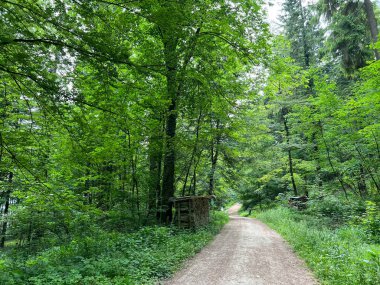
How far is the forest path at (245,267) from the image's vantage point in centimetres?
541

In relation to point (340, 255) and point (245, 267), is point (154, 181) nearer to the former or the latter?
point (245, 267)

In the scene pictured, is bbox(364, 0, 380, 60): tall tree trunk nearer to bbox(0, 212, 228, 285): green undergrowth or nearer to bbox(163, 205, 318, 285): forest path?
bbox(163, 205, 318, 285): forest path

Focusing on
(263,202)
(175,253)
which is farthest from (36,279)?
(263,202)

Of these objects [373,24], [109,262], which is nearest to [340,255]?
[109,262]

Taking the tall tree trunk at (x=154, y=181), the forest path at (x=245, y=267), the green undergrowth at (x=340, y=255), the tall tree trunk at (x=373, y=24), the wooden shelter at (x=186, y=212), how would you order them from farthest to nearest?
the tall tree trunk at (x=373, y=24)
the wooden shelter at (x=186, y=212)
the tall tree trunk at (x=154, y=181)
the forest path at (x=245, y=267)
the green undergrowth at (x=340, y=255)

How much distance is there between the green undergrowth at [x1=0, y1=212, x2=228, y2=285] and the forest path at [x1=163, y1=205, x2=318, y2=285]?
467 millimetres

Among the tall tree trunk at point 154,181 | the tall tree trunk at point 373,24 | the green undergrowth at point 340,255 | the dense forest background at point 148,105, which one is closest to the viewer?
the dense forest background at point 148,105

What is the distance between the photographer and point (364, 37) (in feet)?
51.9

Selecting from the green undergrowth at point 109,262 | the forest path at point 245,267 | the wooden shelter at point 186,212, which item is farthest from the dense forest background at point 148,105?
the forest path at point 245,267

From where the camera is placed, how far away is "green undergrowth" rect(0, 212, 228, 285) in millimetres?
4660

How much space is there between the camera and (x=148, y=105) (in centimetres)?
569

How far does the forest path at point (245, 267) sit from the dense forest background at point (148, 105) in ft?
9.33

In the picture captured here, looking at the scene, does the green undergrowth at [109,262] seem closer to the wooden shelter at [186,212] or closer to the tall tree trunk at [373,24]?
the wooden shelter at [186,212]

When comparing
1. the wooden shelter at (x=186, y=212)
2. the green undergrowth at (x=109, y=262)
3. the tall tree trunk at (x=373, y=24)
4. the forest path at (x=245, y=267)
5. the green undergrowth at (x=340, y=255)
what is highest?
the tall tree trunk at (x=373, y=24)
